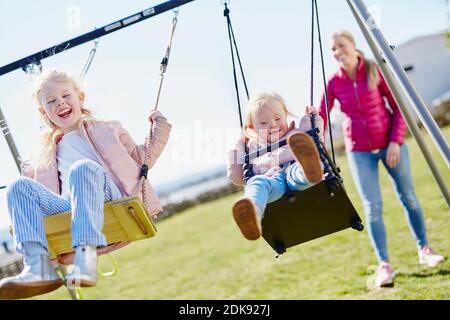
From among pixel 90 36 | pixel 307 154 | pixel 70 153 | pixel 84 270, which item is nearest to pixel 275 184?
pixel 307 154

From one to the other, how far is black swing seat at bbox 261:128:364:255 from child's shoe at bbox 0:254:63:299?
0.99 meters

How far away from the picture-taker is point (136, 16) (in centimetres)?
330

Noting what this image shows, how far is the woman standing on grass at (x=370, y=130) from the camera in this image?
3793 millimetres

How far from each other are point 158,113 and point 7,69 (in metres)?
0.99

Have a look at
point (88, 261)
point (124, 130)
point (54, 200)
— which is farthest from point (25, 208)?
point (124, 130)

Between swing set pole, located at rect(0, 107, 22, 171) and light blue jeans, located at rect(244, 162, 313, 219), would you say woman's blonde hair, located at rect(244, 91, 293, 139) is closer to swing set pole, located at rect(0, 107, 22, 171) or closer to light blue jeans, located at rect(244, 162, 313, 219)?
light blue jeans, located at rect(244, 162, 313, 219)

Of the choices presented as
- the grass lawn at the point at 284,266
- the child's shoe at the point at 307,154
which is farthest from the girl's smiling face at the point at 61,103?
the grass lawn at the point at 284,266

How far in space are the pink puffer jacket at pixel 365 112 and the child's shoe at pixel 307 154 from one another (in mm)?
1379

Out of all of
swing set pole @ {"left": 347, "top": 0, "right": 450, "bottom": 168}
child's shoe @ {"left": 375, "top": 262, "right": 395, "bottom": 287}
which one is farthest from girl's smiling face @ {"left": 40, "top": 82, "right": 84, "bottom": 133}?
child's shoe @ {"left": 375, "top": 262, "right": 395, "bottom": 287}

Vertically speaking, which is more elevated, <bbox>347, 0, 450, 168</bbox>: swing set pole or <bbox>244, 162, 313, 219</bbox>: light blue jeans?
<bbox>347, 0, 450, 168</bbox>: swing set pole

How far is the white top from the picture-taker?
3.02 metres

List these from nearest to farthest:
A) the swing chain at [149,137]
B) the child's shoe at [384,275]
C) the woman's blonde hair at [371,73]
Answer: the swing chain at [149,137]
the woman's blonde hair at [371,73]
the child's shoe at [384,275]

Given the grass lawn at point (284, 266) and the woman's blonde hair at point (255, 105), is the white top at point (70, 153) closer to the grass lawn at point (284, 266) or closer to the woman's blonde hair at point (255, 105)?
the woman's blonde hair at point (255, 105)

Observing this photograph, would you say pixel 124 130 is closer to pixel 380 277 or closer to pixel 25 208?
pixel 25 208
